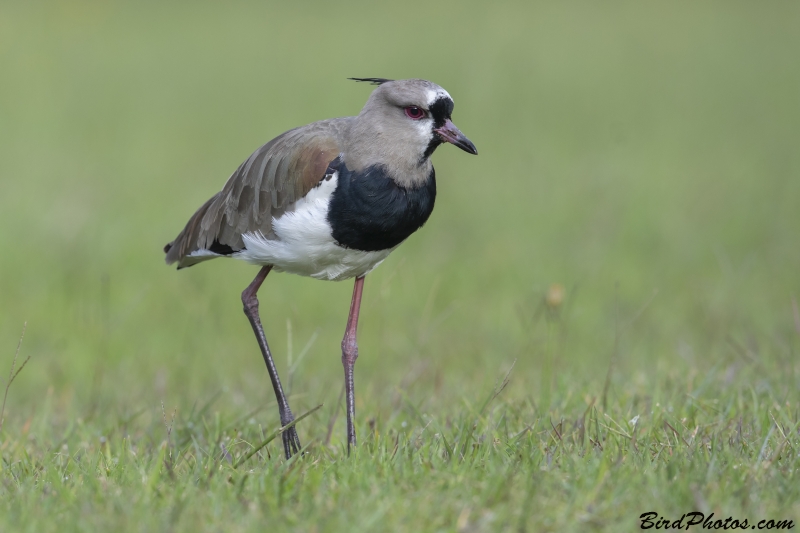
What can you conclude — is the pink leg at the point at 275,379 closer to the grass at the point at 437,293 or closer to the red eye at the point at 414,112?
the grass at the point at 437,293

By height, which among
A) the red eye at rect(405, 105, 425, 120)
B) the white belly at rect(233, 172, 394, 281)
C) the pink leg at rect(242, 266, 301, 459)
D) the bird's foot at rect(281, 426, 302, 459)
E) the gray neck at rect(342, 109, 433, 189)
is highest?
the red eye at rect(405, 105, 425, 120)

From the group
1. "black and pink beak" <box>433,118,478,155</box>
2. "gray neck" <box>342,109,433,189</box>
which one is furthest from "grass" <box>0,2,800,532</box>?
"black and pink beak" <box>433,118,478,155</box>

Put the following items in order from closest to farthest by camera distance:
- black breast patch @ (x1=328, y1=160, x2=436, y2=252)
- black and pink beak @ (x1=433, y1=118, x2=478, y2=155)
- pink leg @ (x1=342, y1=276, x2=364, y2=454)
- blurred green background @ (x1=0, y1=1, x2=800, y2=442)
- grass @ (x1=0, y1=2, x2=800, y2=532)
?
1. grass @ (x1=0, y1=2, x2=800, y2=532)
2. black breast patch @ (x1=328, y1=160, x2=436, y2=252)
3. black and pink beak @ (x1=433, y1=118, x2=478, y2=155)
4. pink leg @ (x1=342, y1=276, x2=364, y2=454)
5. blurred green background @ (x1=0, y1=1, x2=800, y2=442)

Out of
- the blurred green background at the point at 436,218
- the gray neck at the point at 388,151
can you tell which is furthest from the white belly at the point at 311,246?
A: the blurred green background at the point at 436,218

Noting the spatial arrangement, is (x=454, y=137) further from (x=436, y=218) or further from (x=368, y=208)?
(x=436, y=218)

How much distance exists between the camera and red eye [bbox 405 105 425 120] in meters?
4.07

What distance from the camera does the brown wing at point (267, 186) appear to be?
13.3ft

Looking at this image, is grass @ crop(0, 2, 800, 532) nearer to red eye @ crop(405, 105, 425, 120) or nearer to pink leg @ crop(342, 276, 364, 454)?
pink leg @ crop(342, 276, 364, 454)

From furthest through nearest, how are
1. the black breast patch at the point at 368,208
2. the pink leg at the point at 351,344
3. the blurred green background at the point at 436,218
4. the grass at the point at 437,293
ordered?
1. the blurred green background at the point at 436,218
2. the pink leg at the point at 351,344
3. the black breast patch at the point at 368,208
4. the grass at the point at 437,293

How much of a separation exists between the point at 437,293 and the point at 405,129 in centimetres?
392

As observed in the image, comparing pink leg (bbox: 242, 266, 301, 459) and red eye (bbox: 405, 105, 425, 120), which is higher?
red eye (bbox: 405, 105, 425, 120)

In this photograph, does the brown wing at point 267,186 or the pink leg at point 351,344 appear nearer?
the brown wing at point 267,186

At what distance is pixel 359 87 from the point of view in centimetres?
1409

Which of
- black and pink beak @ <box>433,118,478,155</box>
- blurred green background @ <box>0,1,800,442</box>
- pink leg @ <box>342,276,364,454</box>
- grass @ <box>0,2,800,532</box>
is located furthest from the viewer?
blurred green background @ <box>0,1,800,442</box>
